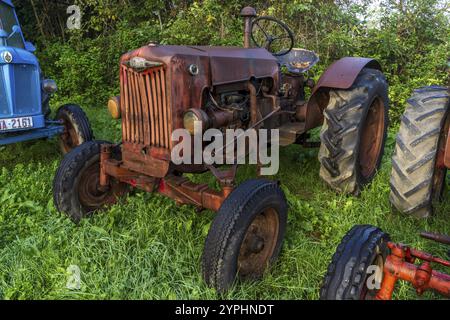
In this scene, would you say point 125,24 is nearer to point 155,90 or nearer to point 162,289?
point 155,90

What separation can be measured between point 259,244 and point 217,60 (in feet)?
4.18

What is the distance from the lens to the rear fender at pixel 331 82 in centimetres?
335

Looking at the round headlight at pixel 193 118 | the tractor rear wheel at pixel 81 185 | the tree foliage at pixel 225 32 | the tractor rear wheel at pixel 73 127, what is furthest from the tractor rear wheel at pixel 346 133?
the tree foliage at pixel 225 32

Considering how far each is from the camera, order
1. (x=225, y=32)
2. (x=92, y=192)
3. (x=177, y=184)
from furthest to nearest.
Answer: (x=225, y=32)
(x=92, y=192)
(x=177, y=184)

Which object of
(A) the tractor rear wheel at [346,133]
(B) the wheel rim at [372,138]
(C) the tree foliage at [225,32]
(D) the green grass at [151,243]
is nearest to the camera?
(D) the green grass at [151,243]

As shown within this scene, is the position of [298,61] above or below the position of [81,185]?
above

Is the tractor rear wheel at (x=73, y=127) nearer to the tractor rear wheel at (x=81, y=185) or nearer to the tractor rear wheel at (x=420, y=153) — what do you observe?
the tractor rear wheel at (x=81, y=185)

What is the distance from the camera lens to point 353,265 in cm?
169

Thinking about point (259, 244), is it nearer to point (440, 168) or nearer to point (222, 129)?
point (222, 129)

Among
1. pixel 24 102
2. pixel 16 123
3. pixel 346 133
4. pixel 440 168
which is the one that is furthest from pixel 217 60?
pixel 24 102

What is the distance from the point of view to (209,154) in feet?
8.89

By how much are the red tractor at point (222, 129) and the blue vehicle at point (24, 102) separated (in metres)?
1.48

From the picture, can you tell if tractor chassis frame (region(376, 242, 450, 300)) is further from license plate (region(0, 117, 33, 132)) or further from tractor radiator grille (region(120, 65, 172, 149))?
license plate (region(0, 117, 33, 132))

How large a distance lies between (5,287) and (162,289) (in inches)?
35.9
